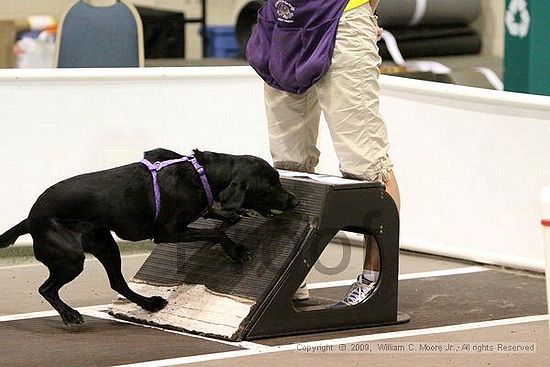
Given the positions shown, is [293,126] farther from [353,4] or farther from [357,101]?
[353,4]

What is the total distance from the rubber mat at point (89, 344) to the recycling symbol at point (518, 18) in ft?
9.97

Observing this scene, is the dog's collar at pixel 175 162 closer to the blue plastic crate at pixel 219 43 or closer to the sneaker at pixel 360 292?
the sneaker at pixel 360 292

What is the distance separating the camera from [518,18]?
254 inches

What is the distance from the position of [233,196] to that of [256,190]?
91 millimetres

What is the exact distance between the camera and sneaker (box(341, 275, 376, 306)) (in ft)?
14.2

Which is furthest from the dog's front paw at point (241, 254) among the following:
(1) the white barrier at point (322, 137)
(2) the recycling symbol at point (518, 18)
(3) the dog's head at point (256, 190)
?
(2) the recycling symbol at point (518, 18)

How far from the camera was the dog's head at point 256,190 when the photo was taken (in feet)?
13.5

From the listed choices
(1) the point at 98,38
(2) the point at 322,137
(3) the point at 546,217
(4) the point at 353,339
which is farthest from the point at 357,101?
(1) the point at 98,38

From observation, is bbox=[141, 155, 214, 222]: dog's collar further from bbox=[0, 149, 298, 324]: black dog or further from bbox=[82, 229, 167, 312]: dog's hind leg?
bbox=[82, 229, 167, 312]: dog's hind leg

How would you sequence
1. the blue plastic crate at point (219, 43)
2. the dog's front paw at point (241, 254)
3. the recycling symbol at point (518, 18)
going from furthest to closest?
the blue plastic crate at point (219, 43)
the recycling symbol at point (518, 18)
the dog's front paw at point (241, 254)

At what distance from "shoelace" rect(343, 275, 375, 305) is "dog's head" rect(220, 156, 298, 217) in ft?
1.38

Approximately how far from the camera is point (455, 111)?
534 centimetres

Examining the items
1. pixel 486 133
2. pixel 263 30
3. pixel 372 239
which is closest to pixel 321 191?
pixel 372 239

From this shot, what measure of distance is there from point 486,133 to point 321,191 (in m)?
1.34
